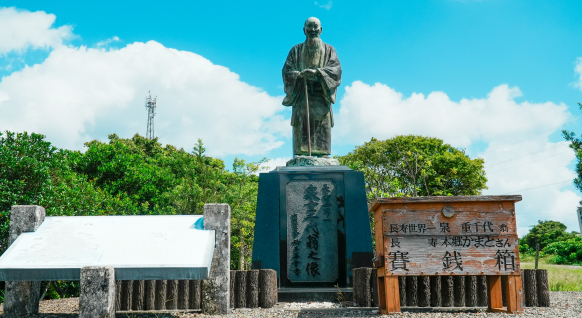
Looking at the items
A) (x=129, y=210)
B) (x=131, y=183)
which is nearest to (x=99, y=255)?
(x=129, y=210)

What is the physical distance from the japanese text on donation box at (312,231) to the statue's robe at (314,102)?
4.86 ft

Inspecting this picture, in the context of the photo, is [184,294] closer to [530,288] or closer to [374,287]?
[374,287]

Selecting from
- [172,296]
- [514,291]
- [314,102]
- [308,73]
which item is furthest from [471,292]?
[308,73]

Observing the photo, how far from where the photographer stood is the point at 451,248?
4691 millimetres

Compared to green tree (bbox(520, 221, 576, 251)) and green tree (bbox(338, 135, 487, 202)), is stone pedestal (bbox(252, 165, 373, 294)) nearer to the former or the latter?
green tree (bbox(338, 135, 487, 202))

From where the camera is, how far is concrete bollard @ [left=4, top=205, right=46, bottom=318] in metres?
4.85

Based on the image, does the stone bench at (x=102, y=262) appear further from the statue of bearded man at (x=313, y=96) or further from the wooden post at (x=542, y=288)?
the wooden post at (x=542, y=288)

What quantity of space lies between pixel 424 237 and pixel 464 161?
21.5 metres

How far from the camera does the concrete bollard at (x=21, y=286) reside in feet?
15.9

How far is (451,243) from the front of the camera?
15.4 feet

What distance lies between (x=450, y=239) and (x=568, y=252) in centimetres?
2304

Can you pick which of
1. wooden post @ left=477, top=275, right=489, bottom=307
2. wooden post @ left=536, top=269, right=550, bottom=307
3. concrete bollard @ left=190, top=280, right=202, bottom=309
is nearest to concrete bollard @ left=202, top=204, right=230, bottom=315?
concrete bollard @ left=190, top=280, right=202, bottom=309

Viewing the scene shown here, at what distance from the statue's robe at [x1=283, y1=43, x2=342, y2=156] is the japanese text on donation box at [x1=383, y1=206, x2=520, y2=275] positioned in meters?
4.06

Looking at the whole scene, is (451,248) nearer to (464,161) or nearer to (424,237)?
(424,237)
